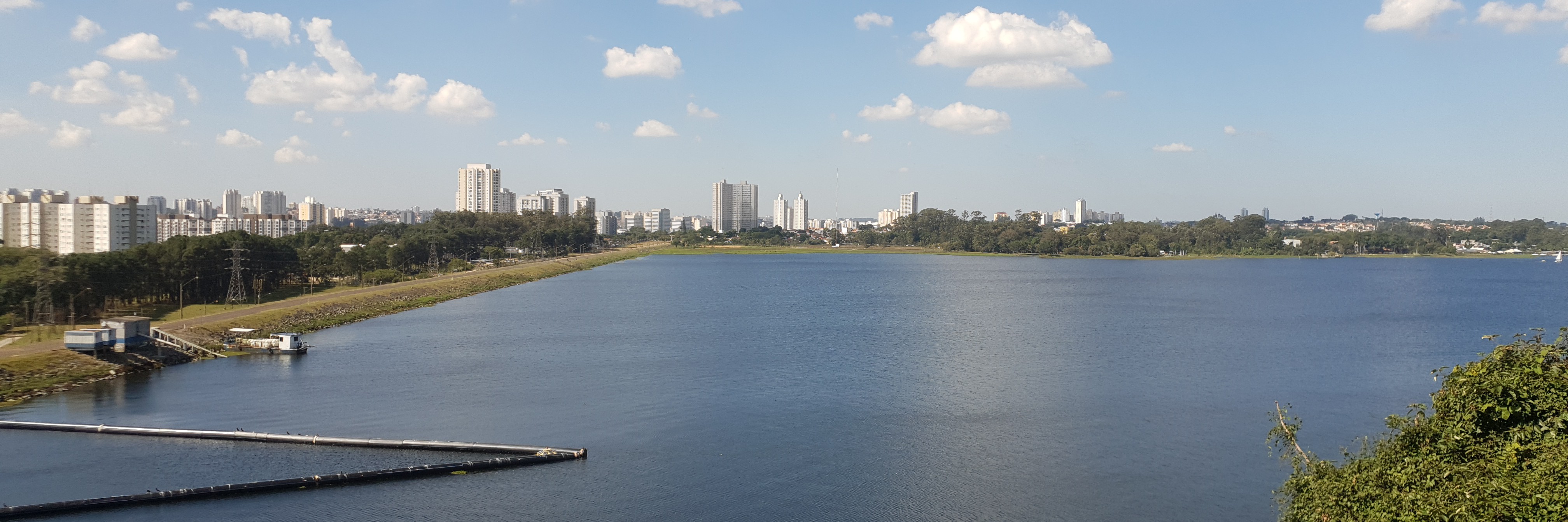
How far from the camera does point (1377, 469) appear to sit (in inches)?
373

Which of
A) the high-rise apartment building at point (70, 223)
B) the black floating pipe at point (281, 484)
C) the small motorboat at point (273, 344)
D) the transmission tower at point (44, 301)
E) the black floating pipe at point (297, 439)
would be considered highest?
the high-rise apartment building at point (70, 223)

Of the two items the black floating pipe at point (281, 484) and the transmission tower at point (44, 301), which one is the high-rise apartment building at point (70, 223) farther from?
the black floating pipe at point (281, 484)

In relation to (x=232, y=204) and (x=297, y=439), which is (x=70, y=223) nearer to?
(x=297, y=439)

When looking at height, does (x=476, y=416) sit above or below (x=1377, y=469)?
below

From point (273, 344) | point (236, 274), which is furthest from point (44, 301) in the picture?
point (236, 274)

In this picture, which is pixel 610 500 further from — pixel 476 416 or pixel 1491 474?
pixel 1491 474

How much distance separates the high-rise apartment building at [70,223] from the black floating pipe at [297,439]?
41295mm

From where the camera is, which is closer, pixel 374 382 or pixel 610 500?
pixel 610 500

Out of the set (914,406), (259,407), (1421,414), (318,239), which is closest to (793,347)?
(914,406)

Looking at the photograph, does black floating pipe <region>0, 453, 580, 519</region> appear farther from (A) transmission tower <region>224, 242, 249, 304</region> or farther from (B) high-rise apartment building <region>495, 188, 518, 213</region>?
(B) high-rise apartment building <region>495, 188, 518, 213</region>

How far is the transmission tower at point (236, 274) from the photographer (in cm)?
3975

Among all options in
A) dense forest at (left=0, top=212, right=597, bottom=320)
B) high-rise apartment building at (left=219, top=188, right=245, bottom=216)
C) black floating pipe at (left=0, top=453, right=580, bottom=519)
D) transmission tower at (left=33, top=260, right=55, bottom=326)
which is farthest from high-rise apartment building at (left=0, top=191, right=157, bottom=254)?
high-rise apartment building at (left=219, top=188, right=245, bottom=216)

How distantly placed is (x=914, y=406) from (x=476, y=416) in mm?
9879

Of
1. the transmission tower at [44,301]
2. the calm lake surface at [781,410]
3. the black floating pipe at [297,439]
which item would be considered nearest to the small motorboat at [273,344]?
the calm lake surface at [781,410]
